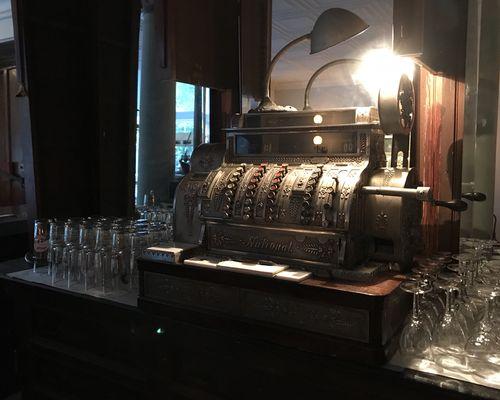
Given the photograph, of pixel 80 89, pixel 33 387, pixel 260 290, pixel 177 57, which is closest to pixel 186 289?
pixel 260 290

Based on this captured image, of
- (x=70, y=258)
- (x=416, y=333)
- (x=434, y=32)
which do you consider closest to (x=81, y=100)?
(x=70, y=258)

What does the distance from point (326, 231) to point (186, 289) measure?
707 mm

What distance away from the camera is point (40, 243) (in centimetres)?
313

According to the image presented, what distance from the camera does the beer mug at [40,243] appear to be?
3.12m

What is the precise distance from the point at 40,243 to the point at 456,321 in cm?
247

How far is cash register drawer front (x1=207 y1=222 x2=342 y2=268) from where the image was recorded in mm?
2102

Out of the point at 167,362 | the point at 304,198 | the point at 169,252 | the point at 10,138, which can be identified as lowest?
the point at 167,362

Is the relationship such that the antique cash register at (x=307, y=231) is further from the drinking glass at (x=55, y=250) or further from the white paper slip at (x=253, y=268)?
the drinking glass at (x=55, y=250)

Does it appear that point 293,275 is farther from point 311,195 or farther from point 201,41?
point 201,41

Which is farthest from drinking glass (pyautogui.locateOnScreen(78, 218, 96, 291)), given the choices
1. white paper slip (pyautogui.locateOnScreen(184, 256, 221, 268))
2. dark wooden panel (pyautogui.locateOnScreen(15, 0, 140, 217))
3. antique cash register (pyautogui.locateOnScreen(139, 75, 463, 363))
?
dark wooden panel (pyautogui.locateOnScreen(15, 0, 140, 217))

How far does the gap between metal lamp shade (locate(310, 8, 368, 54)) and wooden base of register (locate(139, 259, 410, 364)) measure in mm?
1301

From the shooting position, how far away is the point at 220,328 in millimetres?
2170

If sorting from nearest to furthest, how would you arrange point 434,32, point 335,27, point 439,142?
1. point 434,32
2. point 439,142
3. point 335,27

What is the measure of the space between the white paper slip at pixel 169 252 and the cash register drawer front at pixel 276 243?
0.12 m
